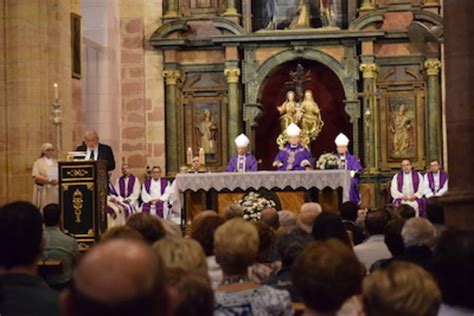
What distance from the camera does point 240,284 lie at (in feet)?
14.5

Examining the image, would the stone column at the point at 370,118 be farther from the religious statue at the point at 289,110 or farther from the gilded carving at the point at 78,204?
the gilded carving at the point at 78,204

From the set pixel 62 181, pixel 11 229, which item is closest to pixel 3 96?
pixel 62 181

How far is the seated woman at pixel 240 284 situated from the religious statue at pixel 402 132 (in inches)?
629

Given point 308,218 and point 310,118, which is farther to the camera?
point 310,118

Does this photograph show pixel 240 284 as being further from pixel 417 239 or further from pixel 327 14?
pixel 327 14

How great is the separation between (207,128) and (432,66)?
4717 mm

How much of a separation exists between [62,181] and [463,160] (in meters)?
5.48

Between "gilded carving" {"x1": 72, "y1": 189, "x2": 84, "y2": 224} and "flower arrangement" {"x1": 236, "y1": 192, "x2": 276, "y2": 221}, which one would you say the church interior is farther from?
"gilded carving" {"x1": 72, "y1": 189, "x2": 84, "y2": 224}

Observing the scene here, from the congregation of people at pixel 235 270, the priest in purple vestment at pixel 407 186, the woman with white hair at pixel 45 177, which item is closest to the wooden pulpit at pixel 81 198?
the woman with white hair at pixel 45 177

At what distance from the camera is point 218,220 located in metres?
6.29

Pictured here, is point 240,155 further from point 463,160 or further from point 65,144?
point 463,160

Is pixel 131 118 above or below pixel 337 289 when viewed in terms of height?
above

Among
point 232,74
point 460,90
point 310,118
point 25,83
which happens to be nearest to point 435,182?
point 310,118

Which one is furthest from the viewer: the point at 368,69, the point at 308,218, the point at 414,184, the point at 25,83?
the point at 368,69
